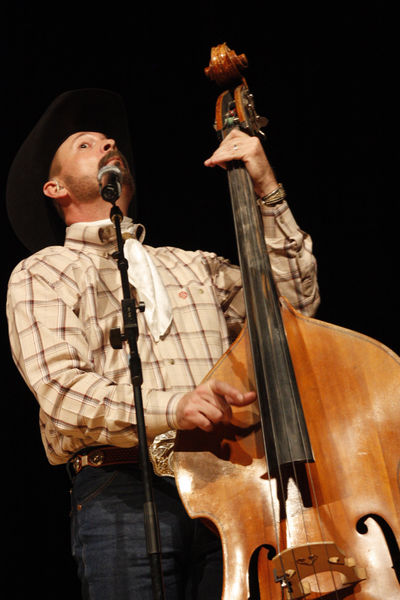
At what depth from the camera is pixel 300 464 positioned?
1137 millimetres

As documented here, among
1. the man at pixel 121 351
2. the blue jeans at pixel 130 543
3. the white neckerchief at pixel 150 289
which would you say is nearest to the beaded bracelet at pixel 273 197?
the man at pixel 121 351

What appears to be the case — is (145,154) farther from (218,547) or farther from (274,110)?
(218,547)

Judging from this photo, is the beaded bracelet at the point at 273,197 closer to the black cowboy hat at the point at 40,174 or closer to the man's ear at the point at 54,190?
the man's ear at the point at 54,190

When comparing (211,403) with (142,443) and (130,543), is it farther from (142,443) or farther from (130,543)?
(130,543)

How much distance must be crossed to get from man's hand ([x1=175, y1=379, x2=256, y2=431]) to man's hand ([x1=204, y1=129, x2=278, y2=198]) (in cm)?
76

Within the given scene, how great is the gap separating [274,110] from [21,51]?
127 centimetres

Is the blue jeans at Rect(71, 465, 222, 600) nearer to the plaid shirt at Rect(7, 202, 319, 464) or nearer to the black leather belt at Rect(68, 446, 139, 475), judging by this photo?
the black leather belt at Rect(68, 446, 139, 475)

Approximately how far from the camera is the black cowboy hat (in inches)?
95.1

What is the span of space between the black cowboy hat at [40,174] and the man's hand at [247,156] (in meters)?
0.93

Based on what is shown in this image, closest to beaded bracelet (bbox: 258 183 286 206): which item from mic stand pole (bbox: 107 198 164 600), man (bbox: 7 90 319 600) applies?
man (bbox: 7 90 319 600)

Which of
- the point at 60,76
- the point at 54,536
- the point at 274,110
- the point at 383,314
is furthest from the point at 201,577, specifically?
the point at 60,76

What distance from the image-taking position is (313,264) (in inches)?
73.4

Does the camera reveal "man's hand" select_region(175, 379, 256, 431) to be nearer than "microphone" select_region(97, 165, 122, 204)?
Yes

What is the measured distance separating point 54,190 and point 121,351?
2.94 feet
